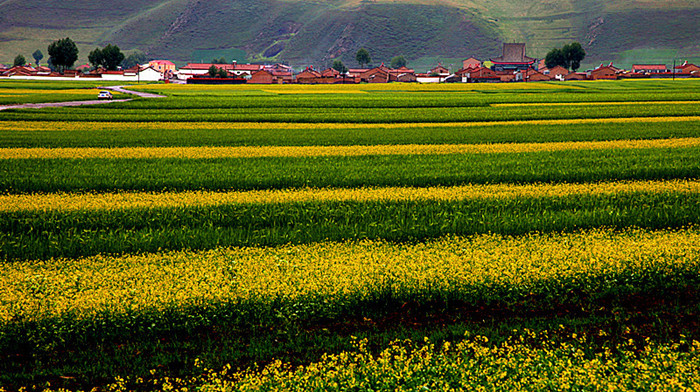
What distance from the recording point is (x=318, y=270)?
970cm

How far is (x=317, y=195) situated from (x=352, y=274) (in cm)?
657

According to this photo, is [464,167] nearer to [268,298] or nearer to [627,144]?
[627,144]

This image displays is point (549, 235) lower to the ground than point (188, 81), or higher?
Answer: lower

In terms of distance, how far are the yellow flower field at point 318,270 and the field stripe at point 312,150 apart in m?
12.8

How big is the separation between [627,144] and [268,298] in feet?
75.4

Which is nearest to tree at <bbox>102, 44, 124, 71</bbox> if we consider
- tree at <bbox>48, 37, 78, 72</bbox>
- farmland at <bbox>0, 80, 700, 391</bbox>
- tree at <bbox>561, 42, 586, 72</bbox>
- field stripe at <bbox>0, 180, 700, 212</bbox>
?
tree at <bbox>48, 37, 78, 72</bbox>

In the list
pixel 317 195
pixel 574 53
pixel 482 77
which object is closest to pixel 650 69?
pixel 574 53

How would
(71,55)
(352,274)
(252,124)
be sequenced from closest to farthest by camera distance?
(352,274) < (252,124) < (71,55)

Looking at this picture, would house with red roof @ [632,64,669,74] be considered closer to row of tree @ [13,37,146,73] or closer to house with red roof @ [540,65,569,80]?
house with red roof @ [540,65,569,80]

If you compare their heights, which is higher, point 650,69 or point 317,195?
point 650,69

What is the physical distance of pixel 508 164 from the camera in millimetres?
20312

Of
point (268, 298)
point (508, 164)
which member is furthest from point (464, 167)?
point (268, 298)

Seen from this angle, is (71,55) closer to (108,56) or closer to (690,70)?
(108,56)

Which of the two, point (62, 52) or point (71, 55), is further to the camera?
point (71, 55)
